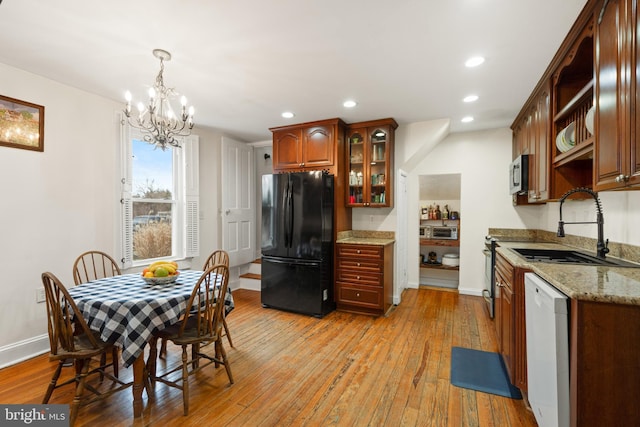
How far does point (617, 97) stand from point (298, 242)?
10.1ft

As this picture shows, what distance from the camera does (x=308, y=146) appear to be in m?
4.13

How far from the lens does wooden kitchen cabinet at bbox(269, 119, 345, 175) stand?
13.0 feet

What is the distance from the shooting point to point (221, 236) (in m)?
4.65

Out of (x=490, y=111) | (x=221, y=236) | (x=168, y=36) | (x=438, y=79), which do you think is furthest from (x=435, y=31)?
(x=221, y=236)

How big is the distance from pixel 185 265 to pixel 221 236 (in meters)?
0.73

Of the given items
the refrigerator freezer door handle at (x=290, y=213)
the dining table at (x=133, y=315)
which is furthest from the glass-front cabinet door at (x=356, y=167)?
the dining table at (x=133, y=315)

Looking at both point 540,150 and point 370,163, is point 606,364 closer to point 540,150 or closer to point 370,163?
point 540,150

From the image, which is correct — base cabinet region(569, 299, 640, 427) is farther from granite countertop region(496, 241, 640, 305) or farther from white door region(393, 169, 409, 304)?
white door region(393, 169, 409, 304)

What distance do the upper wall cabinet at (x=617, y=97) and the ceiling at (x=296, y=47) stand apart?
1.13 ft

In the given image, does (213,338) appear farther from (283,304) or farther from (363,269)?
(363,269)

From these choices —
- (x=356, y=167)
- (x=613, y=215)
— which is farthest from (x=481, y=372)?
(x=356, y=167)

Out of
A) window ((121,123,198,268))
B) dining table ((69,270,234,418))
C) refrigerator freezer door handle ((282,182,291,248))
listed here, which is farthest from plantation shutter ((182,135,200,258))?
dining table ((69,270,234,418))

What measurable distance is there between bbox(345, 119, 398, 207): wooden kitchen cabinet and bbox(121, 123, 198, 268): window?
221 cm

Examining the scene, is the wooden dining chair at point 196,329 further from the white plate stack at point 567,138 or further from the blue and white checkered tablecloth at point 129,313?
the white plate stack at point 567,138
